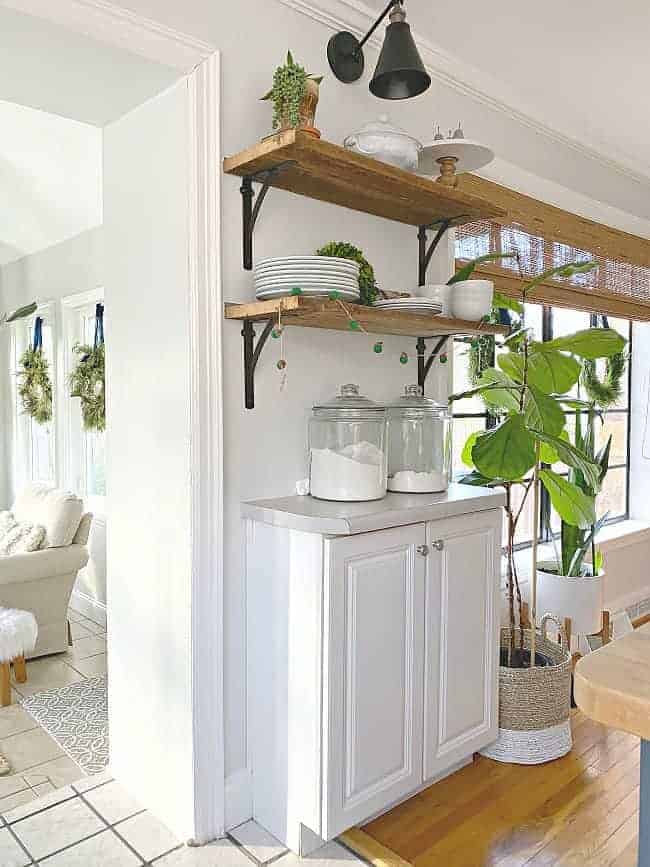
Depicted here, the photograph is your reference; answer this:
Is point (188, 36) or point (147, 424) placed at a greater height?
point (188, 36)

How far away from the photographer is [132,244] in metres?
2.22

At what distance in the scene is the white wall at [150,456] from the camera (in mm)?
2043

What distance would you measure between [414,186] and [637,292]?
2.44m

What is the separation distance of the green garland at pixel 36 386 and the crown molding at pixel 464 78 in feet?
11.4

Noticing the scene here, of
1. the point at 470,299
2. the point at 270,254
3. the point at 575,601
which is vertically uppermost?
the point at 270,254

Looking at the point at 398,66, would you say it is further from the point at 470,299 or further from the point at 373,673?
the point at 373,673

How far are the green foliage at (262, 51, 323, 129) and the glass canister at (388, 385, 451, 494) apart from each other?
35.7 inches

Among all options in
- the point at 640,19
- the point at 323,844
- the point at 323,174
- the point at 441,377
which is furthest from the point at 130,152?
the point at 323,844

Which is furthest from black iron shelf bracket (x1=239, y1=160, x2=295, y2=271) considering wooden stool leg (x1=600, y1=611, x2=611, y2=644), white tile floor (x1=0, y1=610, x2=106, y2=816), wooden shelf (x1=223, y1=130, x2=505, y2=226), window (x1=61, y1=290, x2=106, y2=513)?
window (x1=61, y1=290, x2=106, y2=513)

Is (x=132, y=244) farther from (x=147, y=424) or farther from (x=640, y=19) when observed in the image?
(x=640, y=19)

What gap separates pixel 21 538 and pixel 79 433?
104cm

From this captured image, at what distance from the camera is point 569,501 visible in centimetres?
258

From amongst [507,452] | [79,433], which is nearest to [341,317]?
[507,452]

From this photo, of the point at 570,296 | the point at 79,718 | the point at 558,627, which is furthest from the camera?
the point at 570,296
